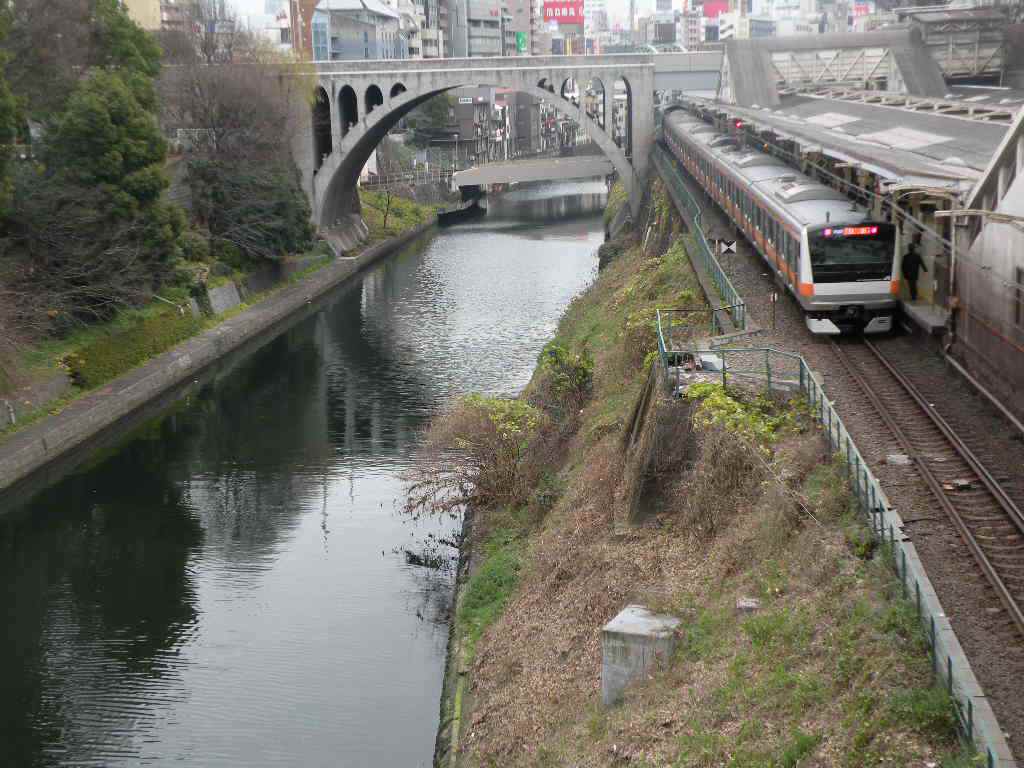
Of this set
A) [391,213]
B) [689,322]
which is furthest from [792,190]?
→ [391,213]

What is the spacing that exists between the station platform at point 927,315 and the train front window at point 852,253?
2.14 ft

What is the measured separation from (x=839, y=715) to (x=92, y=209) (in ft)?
82.3

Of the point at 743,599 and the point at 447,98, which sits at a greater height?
the point at 447,98

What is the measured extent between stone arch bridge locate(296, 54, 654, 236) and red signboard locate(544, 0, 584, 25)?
104m

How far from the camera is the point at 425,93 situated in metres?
51.2

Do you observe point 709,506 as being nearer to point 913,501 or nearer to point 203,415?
point 913,501

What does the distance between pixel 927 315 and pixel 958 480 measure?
6.02m

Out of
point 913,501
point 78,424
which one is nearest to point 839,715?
point 913,501

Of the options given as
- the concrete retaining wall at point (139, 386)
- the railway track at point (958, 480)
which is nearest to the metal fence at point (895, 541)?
the railway track at point (958, 480)

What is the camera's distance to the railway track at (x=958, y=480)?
32.1 feet

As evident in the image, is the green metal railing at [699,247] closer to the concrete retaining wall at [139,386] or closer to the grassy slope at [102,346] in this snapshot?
the concrete retaining wall at [139,386]

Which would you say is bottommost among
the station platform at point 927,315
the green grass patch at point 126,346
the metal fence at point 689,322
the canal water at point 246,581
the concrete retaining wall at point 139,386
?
the canal water at point 246,581

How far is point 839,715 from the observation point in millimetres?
8523

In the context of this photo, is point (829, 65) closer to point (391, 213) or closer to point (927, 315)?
point (391, 213)
